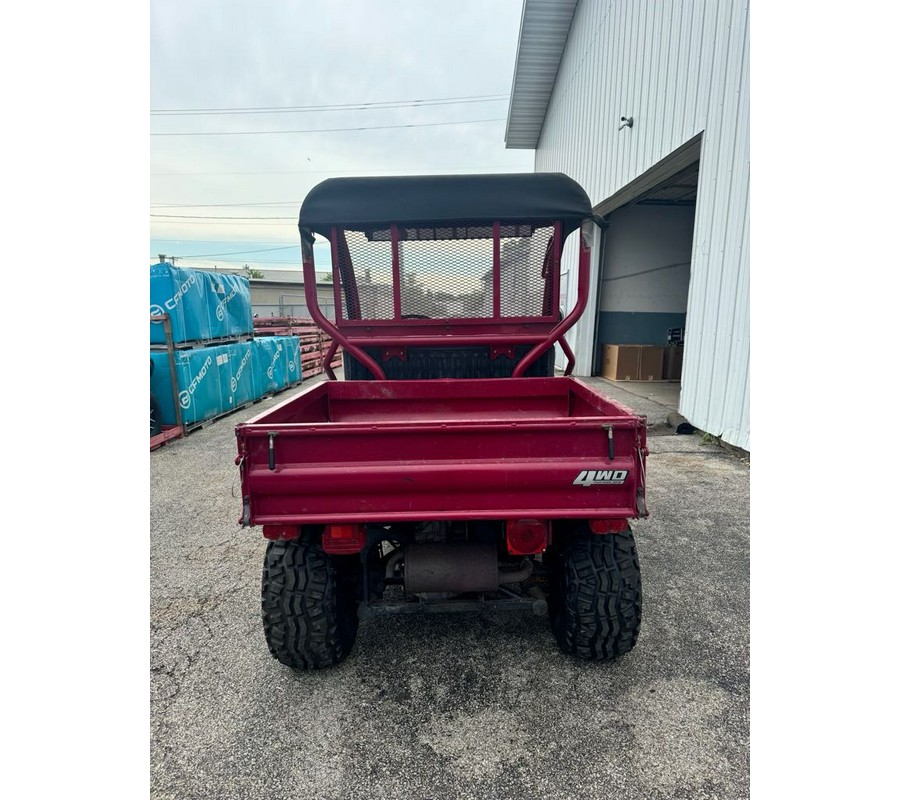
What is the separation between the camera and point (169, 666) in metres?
2.49

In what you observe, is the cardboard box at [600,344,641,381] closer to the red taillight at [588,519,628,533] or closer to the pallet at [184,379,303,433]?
the pallet at [184,379,303,433]

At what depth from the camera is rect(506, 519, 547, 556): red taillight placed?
6.68 ft

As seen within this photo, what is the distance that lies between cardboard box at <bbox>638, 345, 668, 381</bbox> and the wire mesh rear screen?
918 centimetres

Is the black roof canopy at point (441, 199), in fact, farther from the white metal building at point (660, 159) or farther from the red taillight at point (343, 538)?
the white metal building at point (660, 159)

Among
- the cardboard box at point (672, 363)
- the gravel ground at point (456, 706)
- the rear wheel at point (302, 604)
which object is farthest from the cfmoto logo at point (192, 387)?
the cardboard box at point (672, 363)

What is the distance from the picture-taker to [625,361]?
11898 mm

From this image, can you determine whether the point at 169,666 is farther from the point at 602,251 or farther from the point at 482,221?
the point at 602,251

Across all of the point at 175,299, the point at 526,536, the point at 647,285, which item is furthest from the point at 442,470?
the point at 647,285

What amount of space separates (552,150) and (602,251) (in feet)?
18.2

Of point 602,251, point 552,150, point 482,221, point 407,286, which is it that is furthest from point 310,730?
point 552,150

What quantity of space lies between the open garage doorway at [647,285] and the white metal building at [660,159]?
0.03 meters

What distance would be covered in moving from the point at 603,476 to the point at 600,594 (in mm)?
644

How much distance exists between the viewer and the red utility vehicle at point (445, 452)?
76.4 inches

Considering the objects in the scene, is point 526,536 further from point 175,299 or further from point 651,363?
point 651,363
